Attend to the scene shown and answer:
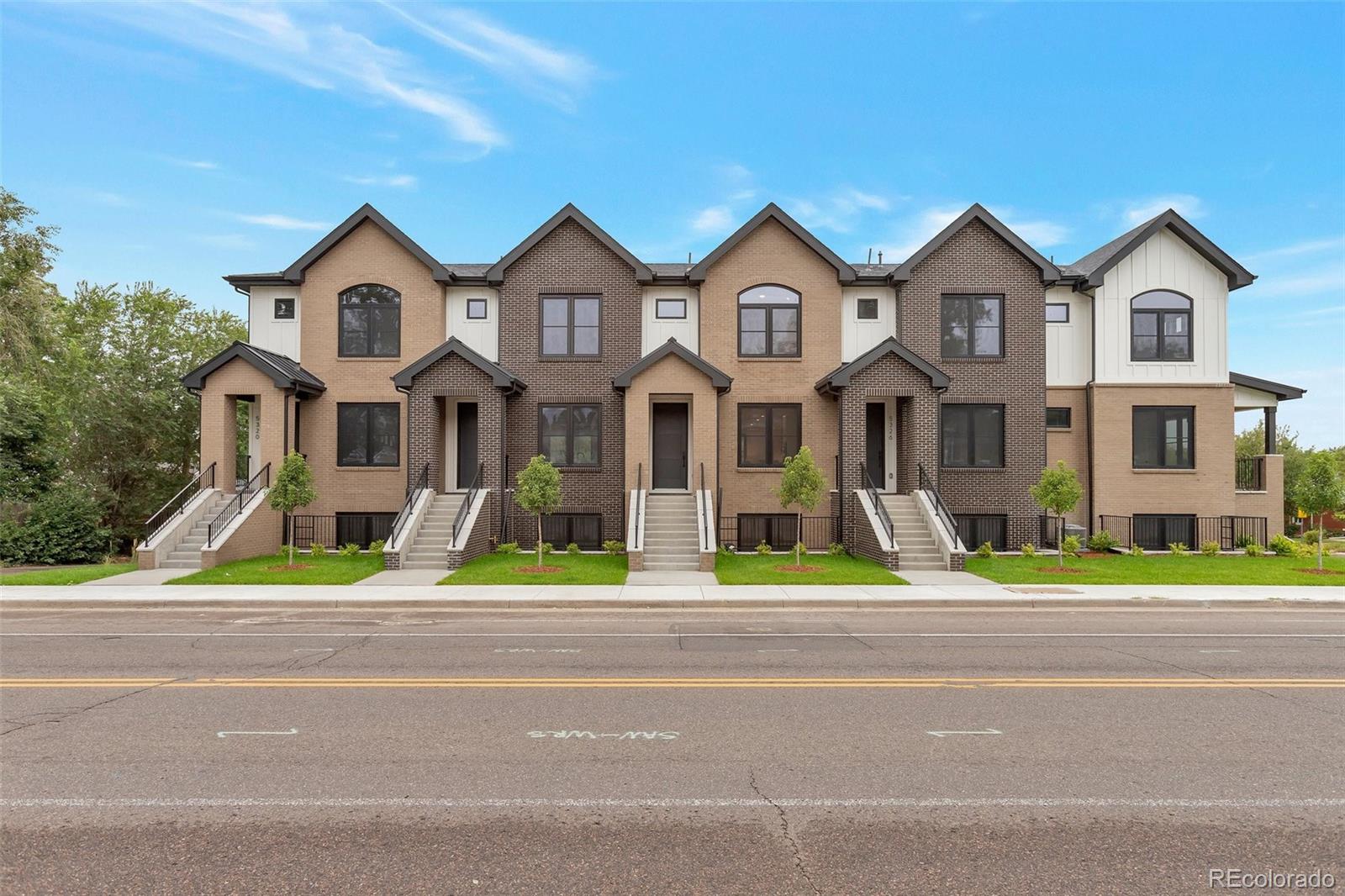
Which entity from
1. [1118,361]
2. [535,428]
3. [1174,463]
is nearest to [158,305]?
[535,428]

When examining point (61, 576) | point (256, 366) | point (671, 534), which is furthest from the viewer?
point (256, 366)

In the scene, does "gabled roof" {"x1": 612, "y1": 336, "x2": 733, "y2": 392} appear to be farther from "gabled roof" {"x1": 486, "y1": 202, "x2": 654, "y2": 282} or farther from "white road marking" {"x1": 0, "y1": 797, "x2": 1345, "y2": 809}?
"white road marking" {"x1": 0, "y1": 797, "x2": 1345, "y2": 809}

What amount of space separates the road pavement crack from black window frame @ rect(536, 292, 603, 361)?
18797mm

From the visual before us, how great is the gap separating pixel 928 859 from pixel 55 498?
2606cm

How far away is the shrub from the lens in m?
21.9

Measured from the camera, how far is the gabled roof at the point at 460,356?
21125 millimetres

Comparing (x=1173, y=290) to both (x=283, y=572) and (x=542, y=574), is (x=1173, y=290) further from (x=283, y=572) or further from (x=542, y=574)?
(x=283, y=572)

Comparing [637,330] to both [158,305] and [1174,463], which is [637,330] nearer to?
[1174,463]

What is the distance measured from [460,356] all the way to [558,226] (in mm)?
5286

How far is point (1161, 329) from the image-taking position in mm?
23750

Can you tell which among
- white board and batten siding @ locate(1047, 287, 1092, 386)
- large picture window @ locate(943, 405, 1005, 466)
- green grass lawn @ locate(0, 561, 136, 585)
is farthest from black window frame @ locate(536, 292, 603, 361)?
white board and batten siding @ locate(1047, 287, 1092, 386)

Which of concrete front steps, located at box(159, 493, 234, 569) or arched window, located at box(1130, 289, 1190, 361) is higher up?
arched window, located at box(1130, 289, 1190, 361)

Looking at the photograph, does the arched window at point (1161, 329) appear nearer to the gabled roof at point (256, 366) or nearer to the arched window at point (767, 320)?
the arched window at point (767, 320)

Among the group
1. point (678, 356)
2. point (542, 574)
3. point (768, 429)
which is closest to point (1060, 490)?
point (768, 429)
